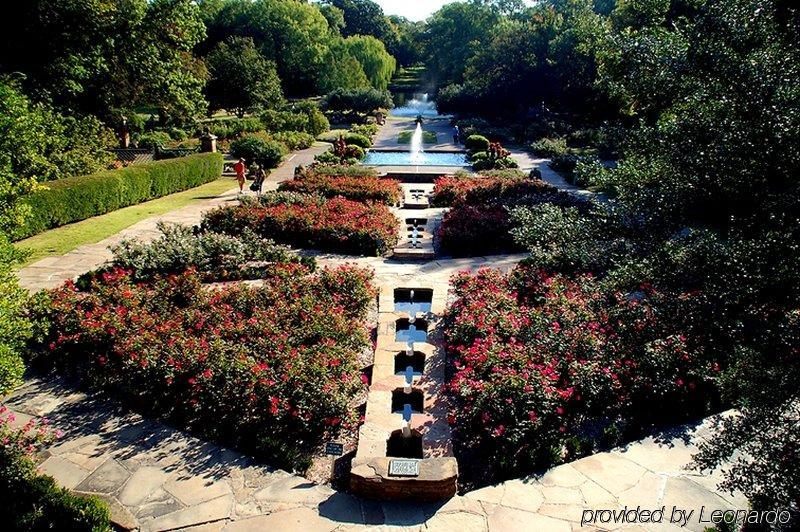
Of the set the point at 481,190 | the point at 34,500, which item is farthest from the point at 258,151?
the point at 34,500

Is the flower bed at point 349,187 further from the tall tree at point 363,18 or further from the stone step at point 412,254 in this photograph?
the tall tree at point 363,18

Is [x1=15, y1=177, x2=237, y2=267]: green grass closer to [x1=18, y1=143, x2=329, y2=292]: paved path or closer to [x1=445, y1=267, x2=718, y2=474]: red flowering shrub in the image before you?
[x1=18, y1=143, x2=329, y2=292]: paved path

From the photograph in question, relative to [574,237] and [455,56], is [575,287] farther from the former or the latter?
[455,56]

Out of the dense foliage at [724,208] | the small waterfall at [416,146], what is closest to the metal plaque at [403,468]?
→ the dense foliage at [724,208]

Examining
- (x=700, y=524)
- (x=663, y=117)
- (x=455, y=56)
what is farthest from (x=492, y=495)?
(x=455, y=56)

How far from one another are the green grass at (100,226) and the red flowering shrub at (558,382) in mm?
9458

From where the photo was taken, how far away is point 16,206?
6.79 m

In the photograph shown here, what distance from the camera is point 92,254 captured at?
13.7 meters

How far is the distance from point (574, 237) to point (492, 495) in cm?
281

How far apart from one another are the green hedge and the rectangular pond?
8.79m

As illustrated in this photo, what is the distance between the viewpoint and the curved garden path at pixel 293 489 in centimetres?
534

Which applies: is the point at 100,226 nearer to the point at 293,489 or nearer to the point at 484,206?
the point at 484,206

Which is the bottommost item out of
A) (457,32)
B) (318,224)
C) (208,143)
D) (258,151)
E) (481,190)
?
(318,224)

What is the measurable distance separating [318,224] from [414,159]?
54.4ft
